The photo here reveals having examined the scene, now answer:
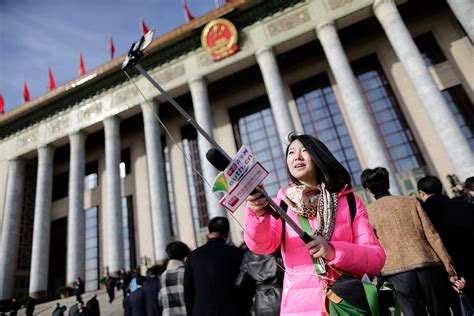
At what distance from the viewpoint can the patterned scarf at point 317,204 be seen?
4.36 feet

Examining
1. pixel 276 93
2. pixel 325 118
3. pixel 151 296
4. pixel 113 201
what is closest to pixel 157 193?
pixel 113 201

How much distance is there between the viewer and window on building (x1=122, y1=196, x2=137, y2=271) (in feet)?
60.6

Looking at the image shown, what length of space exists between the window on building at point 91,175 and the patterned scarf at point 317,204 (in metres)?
22.2

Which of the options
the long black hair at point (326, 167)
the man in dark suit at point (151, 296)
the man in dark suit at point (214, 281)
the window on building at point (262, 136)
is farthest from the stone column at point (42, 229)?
the long black hair at point (326, 167)

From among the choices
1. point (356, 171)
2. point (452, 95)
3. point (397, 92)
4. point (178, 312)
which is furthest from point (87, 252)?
point (452, 95)

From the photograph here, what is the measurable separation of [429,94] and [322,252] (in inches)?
533

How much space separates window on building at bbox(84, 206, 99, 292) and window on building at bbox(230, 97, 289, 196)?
36.8ft

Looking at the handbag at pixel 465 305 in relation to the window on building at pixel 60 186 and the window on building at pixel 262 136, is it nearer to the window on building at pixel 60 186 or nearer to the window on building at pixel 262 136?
the window on building at pixel 262 136

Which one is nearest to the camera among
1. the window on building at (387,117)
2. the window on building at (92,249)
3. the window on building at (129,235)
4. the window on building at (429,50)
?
the window on building at (387,117)

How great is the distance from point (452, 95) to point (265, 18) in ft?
34.2

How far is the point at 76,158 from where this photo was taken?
59.6 feet

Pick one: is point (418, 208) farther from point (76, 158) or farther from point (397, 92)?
point (76, 158)

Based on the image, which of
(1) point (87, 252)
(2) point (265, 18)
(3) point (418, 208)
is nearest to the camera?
(3) point (418, 208)

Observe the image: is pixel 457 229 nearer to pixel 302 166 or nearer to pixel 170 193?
pixel 302 166
